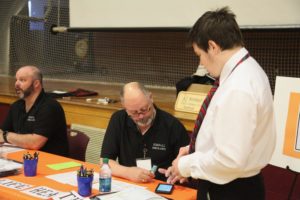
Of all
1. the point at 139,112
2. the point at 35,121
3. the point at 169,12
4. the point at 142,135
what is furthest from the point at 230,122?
the point at 169,12

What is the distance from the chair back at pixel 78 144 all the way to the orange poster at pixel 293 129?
1.42 m

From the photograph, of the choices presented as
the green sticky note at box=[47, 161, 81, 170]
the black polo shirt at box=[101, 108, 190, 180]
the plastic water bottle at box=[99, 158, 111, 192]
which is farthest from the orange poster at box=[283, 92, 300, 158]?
the green sticky note at box=[47, 161, 81, 170]

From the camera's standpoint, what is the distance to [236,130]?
1.33 metres

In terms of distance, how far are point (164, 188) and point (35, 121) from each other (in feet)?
4.76

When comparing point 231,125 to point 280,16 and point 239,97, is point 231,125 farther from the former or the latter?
point 280,16

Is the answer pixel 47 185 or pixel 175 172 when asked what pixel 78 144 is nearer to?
pixel 47 185

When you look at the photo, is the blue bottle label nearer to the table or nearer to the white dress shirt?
the white dress shirt

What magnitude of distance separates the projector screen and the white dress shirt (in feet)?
7.29

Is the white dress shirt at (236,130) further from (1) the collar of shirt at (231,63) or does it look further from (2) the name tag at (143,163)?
(2) the name tag at (143,163)

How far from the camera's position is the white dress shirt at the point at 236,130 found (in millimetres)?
1337

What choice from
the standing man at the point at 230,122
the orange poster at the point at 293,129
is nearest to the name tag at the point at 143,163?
the standing man at the point at 230,122

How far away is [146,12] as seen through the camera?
431 centimetres

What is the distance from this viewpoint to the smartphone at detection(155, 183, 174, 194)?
190 centimetres

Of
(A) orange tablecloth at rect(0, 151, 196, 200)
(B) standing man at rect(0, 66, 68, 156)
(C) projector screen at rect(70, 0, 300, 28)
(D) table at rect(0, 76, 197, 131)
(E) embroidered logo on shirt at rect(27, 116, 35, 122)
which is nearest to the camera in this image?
(A) orange tablecloth at rect(0, 151, 196, 200)
